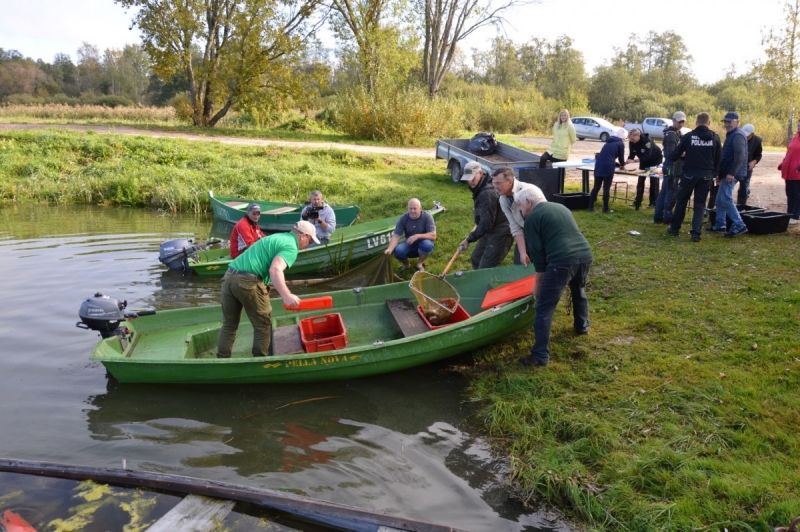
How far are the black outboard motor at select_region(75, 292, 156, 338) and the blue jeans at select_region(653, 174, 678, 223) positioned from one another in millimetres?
9480

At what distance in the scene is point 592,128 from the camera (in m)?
31.7

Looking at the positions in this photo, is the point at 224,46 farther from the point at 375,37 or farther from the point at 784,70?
the point at 784,70

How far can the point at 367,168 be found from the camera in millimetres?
20156

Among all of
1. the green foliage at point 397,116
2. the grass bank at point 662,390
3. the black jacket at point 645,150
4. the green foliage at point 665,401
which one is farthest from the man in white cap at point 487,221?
the green foliage at point 397,116

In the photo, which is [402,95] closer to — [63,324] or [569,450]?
[63,324]

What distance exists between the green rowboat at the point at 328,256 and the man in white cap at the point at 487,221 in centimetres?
278

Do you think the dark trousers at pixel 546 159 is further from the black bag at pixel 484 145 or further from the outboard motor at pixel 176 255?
the outboard motor at pixel 176 255

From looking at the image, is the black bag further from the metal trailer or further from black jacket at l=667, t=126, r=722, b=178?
black jacket at l=667, t=126, r=722, b=178

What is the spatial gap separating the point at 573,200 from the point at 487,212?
5.01 m

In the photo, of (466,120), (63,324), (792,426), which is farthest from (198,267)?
(466,120)

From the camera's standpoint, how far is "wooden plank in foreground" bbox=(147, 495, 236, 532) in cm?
414

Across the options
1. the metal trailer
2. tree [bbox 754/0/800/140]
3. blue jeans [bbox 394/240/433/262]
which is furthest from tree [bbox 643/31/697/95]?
blue jeans [bbox 394/240/433/262]

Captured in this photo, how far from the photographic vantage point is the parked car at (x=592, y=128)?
31.1 m

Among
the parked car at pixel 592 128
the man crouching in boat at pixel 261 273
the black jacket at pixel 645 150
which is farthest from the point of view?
the parked car at pixel 592 128
